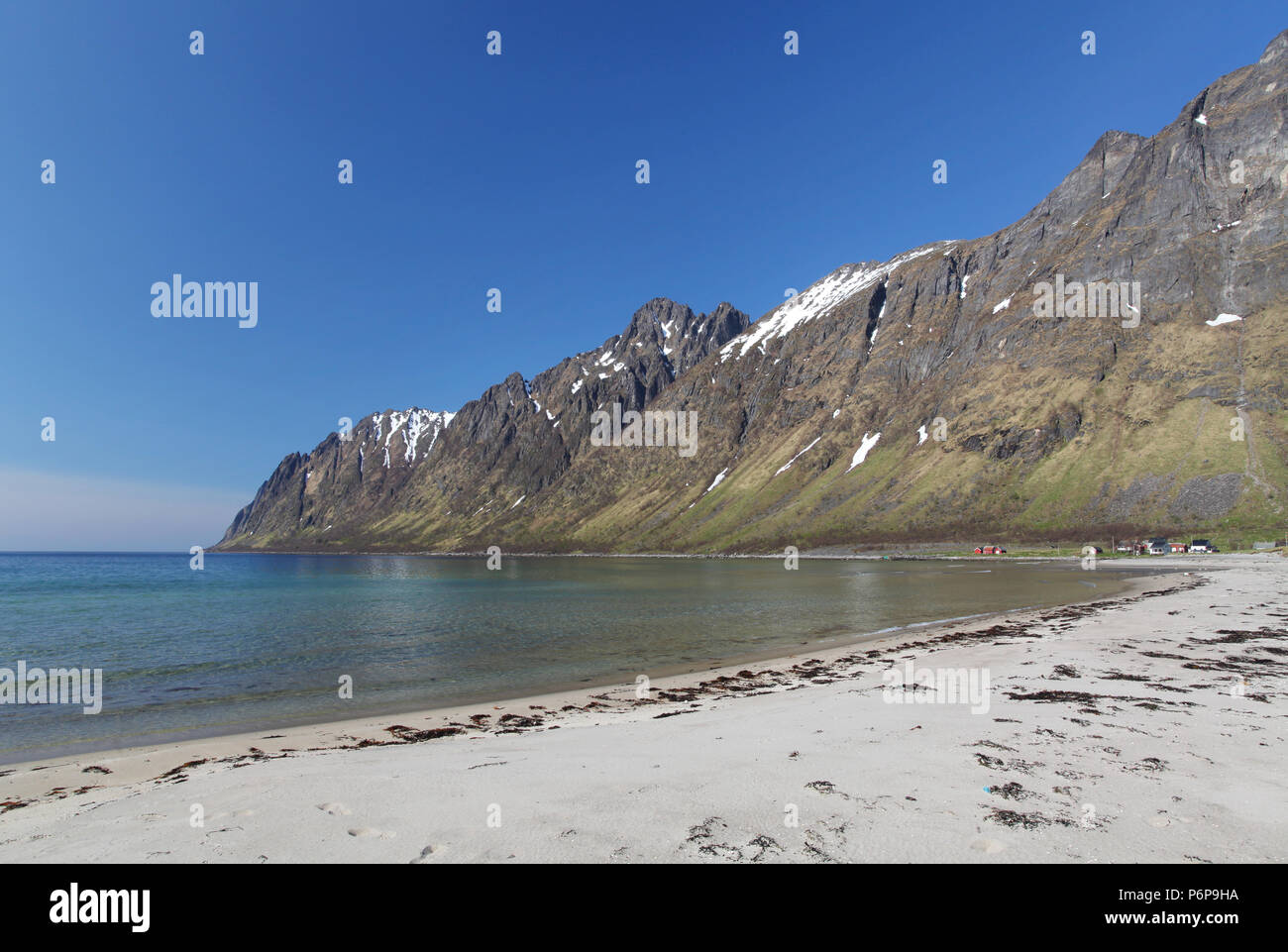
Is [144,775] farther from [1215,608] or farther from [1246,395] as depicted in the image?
[1246,395]

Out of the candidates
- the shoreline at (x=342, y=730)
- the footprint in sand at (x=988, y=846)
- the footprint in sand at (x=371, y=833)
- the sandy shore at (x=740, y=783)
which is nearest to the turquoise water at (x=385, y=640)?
the shoreline at (x=342, y=730)

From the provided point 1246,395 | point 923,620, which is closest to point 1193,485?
point 1246,395

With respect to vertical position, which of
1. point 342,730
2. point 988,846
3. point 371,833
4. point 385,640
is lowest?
point 385,640

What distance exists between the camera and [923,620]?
138ft

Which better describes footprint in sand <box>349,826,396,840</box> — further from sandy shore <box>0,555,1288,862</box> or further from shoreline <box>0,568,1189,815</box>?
shoreline <box>0,568,1189,815</box>

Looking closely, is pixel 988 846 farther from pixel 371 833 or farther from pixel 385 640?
pixel 385 640

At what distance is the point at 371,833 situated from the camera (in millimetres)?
7918

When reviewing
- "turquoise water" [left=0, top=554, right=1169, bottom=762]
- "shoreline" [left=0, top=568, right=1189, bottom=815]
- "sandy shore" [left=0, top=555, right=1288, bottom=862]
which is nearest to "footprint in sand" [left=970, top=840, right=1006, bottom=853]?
"sandy shore" [left=0, top=555, right=1288, bottom=862]

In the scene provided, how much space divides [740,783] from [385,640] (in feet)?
117

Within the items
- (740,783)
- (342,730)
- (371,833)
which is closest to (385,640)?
(342,730)

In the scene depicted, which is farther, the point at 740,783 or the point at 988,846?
the point at 740,783

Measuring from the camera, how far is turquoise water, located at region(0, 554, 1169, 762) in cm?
2228

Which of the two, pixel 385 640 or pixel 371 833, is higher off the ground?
pixel 371 833
